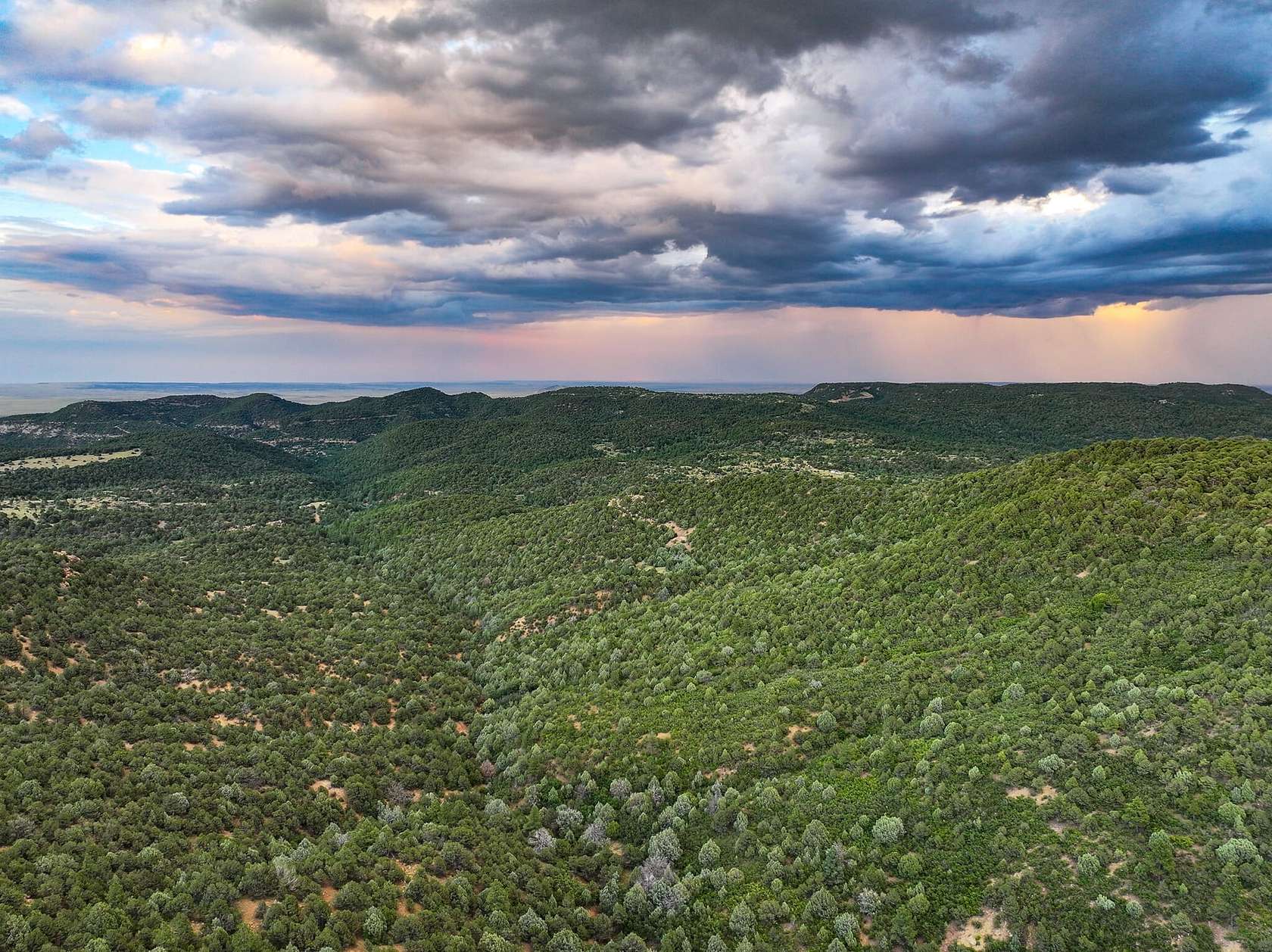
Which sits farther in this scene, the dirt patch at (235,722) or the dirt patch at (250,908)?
the dirt patch at (235,722)

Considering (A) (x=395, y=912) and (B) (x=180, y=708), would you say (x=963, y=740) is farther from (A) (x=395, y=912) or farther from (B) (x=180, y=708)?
(B) (x=180, y=708)

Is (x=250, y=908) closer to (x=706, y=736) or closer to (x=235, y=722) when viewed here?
(x=235, y=722)

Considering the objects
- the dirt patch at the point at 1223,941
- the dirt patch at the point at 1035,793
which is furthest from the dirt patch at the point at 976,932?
the dirt patch at the point at 1223,941

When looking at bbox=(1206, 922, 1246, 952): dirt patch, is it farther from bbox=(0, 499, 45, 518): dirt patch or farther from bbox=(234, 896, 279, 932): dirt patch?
bbox=(0, 499, 45, 518): dirt patch

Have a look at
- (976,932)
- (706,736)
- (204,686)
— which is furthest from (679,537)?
(976,932)

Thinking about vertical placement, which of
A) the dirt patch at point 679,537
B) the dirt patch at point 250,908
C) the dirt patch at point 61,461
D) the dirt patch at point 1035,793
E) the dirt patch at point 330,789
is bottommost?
the dirt patch at point 330,789

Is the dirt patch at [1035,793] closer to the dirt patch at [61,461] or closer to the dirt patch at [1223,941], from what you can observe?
the dirt patch at [1223,941]

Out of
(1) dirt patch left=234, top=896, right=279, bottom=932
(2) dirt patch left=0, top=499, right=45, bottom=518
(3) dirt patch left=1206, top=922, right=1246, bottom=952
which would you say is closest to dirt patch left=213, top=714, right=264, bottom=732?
(1) dirt patch left=234, top=896, right=279, bottom=932
